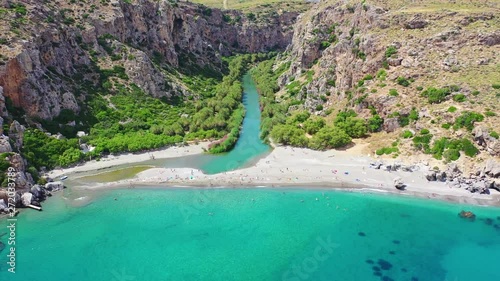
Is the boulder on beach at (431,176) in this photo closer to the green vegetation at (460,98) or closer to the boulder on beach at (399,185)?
the boulder on beach at (399,185)

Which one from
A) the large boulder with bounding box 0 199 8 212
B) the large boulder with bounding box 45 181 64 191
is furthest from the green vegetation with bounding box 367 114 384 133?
the large boulder with bounding box 0 199 8 212

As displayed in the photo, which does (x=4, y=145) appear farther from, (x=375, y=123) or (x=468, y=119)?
(x=468, y=119)

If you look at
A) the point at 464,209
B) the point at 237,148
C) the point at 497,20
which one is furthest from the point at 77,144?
the point at 497,20

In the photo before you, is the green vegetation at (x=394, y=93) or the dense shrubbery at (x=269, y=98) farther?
the dense shrubbery at (x=269, y=98)

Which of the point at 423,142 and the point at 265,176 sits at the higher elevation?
the point at 423,142

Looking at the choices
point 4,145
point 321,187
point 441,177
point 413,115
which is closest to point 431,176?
point 441,177

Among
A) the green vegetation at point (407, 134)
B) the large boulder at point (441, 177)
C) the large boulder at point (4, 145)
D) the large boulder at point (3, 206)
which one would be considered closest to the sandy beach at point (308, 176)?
the large boulder at point (441, 177)
